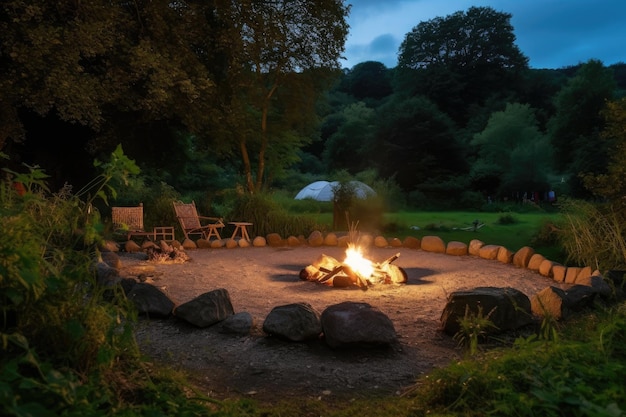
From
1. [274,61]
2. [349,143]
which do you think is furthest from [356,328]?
[349,143]

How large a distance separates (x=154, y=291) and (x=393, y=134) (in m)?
23.1

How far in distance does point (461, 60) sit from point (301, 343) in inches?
1534

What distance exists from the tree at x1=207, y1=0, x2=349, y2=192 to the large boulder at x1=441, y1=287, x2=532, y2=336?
8.40 metres

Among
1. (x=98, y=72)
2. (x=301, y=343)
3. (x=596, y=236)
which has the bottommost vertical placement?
(x=301, y=343)

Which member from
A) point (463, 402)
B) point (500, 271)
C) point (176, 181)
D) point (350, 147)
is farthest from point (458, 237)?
point (350, 147)

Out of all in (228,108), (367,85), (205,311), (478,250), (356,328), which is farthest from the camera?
(367,85)

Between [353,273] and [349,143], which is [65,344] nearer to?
[353,273]

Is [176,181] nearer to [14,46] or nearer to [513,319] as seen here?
[14,46]

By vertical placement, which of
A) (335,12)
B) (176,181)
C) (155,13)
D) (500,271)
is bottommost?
(500,271)

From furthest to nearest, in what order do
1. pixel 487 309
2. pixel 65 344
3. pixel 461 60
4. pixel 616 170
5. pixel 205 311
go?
pixel 461 60 < pixel 616 170 < pixel 205 311 < pixel 487 309 < pixel 65 344

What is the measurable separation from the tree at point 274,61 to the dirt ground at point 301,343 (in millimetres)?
6048

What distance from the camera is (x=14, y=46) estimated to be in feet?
25.3

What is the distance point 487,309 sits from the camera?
12.6ft

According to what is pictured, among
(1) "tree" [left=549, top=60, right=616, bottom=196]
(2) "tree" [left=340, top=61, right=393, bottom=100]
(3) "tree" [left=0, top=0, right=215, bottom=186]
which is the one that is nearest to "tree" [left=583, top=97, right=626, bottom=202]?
(3) "tree" [left=0, top=0, right=215, bottom=186]
